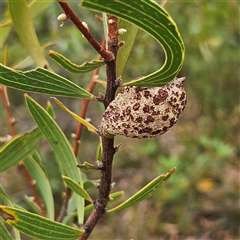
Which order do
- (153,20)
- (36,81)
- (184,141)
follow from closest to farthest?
(153,20) → (36,81) → (184,141)

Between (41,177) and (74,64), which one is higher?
(74,64)

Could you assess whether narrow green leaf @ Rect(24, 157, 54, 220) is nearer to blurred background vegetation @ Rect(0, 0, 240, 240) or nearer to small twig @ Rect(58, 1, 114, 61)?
small twig @ Rect(58, 1, 114, 61)

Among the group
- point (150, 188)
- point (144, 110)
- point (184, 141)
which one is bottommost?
point (184, 141)

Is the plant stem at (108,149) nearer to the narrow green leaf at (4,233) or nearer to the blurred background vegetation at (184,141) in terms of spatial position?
the narrow green leaf at (4,233)

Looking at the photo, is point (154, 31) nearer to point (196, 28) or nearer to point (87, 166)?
point (87, 166)

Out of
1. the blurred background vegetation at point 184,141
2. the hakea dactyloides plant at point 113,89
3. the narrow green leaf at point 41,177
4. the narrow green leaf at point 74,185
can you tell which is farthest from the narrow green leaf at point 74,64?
the blurred background vegetation at point 184,141

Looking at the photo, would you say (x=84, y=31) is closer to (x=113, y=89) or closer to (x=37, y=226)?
(x=113, y=89)

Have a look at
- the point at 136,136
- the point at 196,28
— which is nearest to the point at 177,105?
the point at 136,136

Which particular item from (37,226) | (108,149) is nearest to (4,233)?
(37,226)
